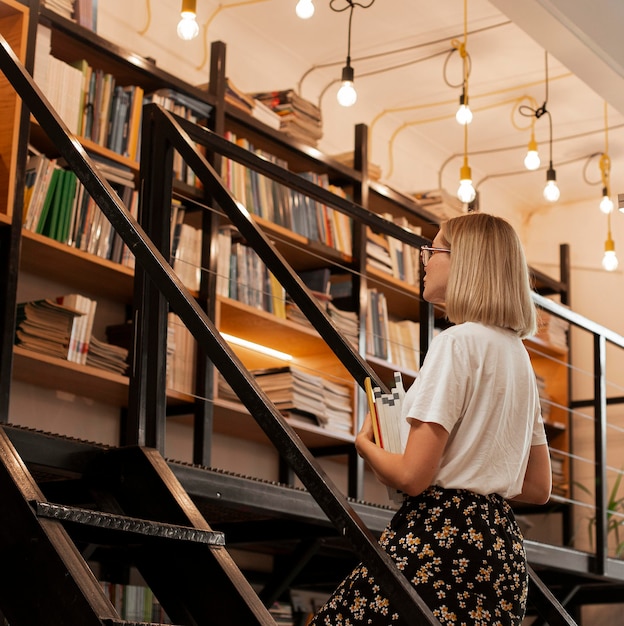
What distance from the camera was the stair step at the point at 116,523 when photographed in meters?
1.55

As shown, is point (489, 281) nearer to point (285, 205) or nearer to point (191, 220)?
point (191, 220)

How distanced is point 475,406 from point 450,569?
0.23 m

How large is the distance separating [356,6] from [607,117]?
62.1 inches

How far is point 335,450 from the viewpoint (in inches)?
172

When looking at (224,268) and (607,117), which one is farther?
(607,117)

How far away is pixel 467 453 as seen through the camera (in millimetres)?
1515

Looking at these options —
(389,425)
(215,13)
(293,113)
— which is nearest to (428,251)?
(389,425)

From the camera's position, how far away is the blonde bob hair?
1.56m

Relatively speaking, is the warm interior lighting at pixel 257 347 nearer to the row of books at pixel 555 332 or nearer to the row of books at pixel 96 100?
the row of books at pixel 96 100

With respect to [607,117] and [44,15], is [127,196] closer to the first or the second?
[44,15]

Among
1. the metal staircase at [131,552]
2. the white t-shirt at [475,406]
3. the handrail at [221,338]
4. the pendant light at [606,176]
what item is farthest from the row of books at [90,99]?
the pendant light at [606,176]

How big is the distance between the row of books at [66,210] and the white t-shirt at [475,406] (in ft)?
6.48

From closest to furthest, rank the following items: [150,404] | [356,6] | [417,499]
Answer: [417,499] → [150,404] → [356,6]

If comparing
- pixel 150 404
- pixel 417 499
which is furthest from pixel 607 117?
pixel 417 499
